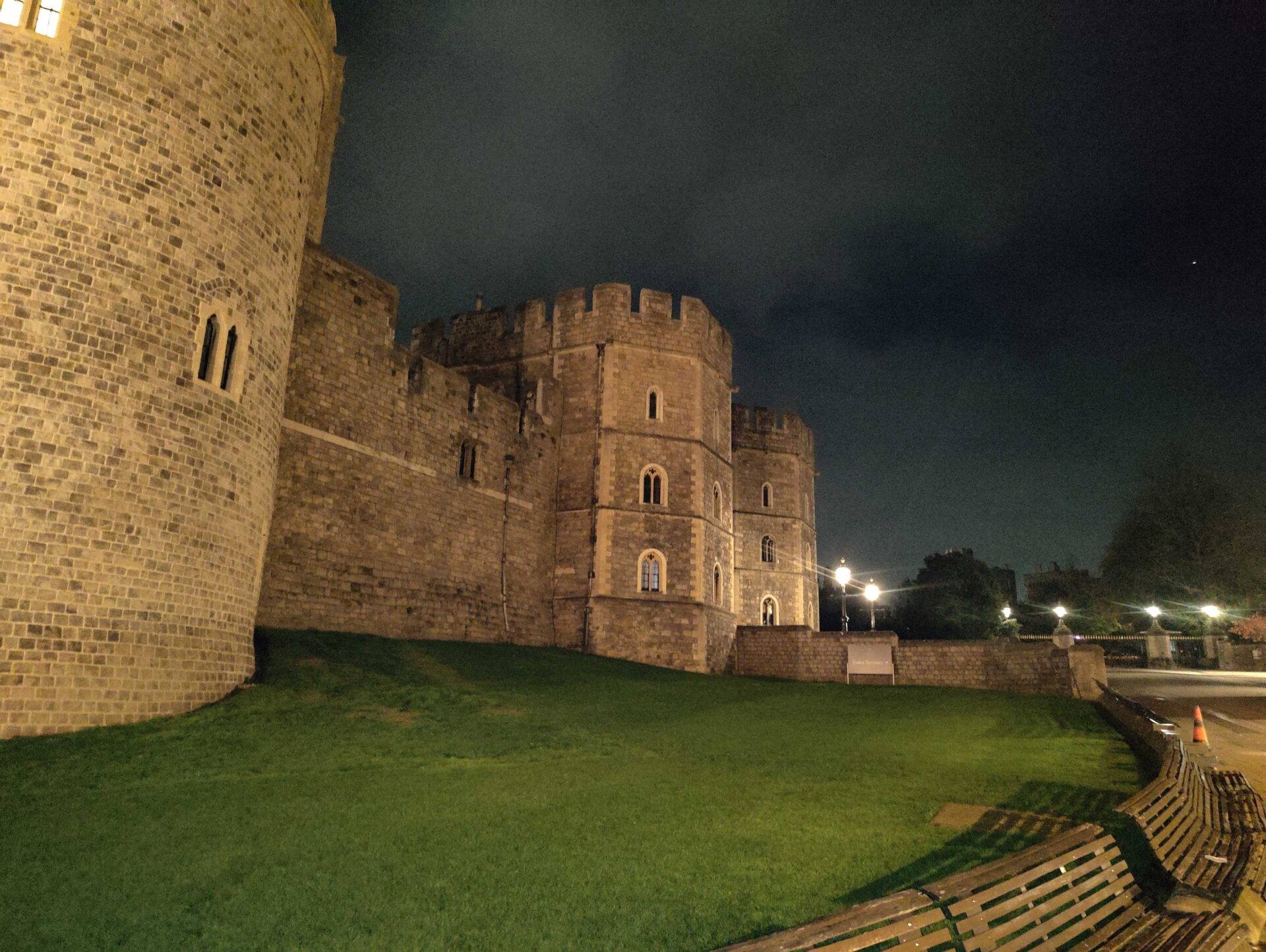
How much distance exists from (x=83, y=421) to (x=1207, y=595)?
42888 millimetres

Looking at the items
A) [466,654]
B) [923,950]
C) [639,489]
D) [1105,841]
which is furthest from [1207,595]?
[923,950]

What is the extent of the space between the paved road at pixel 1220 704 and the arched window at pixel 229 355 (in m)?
14.1

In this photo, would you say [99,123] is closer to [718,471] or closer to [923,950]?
[923,950]

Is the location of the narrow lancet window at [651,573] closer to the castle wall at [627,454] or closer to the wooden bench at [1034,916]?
the castle wall at [627,454]

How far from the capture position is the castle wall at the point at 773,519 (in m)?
34.1

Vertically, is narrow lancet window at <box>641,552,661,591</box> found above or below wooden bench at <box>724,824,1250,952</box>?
above

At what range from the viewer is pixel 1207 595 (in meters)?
36.9

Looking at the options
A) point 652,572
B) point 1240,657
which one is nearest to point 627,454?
point 652,572

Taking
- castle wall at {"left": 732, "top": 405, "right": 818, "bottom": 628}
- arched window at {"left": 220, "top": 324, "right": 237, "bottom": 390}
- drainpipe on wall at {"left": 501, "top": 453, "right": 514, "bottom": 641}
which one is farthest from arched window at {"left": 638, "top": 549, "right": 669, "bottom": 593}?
arched window at {"left": 220, "top": 324, "right": 237, "bottom": 390}

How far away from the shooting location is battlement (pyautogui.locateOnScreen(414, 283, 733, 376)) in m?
25.7

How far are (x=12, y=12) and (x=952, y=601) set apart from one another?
147 feet

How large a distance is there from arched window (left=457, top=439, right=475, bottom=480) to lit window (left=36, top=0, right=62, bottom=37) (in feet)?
39.8

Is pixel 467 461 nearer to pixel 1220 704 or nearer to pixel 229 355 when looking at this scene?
pixel 229 355

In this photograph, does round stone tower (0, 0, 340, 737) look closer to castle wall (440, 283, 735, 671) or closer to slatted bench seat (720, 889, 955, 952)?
slatted bench seat (720, 889, 955, 952)
